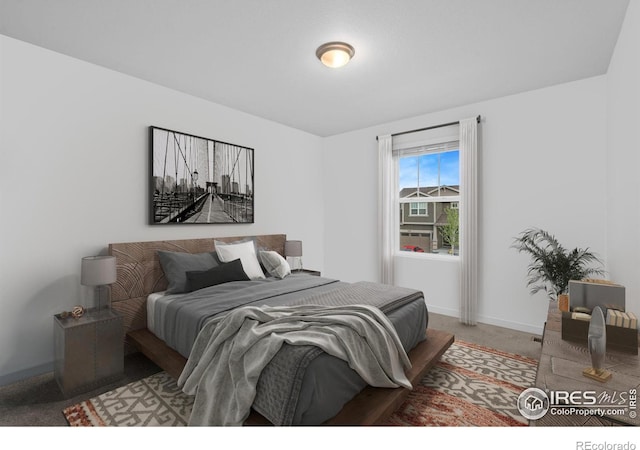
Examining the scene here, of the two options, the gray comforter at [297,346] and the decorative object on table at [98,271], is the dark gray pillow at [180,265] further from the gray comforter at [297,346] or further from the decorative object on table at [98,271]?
the decorative object on table at [98,271]

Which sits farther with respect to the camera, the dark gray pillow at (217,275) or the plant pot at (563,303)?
the dark gray pillow at (217,275)

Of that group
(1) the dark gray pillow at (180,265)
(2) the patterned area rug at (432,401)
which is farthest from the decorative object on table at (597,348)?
(1) the dark gray pillow at (180,265)

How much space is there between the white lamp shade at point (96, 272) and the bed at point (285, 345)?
35 centimetres

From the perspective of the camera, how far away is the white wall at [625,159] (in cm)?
205

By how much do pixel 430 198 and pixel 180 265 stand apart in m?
3.38

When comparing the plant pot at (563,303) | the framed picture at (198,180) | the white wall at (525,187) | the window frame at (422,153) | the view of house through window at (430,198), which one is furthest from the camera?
the view of house through window at (430,198)

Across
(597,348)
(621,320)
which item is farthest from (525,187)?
(597,348)

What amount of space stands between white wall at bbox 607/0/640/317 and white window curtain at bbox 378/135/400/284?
2416 millimetres

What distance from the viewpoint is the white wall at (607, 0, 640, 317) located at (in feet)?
6.73

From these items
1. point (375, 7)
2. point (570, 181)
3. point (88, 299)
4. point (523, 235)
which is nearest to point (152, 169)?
point (88, 299)

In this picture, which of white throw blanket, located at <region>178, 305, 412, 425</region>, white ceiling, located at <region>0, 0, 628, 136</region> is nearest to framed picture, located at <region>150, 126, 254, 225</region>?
white ceiling, located at <region>0, 0, 628, 136</region>

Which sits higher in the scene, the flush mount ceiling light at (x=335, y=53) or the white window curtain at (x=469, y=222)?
the flush mount ceiling light at (x=335, y=53)
